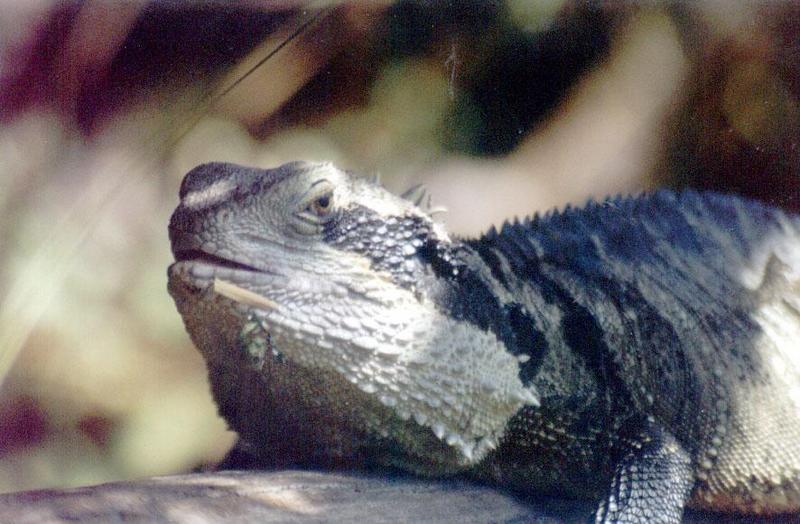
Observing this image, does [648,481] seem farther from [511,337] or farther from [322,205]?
[322,205]

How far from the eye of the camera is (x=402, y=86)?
2.35 meters

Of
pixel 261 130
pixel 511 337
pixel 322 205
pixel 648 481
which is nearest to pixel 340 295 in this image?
pixel 322 205

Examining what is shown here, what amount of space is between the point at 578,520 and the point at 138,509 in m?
1.17

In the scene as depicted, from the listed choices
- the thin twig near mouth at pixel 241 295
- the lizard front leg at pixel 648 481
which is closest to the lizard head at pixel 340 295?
the thin twig near mouth at pixel 241 295

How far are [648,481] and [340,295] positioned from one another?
0.97 m

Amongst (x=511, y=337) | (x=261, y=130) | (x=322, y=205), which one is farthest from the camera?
(x=261, y=130)

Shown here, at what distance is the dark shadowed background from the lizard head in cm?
38

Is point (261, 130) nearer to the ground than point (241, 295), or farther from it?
farther from it

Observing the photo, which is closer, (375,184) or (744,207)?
(375,184)

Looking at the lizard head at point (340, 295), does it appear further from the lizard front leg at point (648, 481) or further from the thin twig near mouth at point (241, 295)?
the lizard front leg at point (648, 481)

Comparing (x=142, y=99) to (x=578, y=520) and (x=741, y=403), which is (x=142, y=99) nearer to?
(x=578, y=520)

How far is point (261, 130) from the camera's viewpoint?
2.33 metres

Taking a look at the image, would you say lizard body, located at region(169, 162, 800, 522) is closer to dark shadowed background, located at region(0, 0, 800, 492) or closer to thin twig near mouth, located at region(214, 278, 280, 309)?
thin twig near mouth, located at region(214, 278, 280, 309)

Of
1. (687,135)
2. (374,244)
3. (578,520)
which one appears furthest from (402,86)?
(578,520)
